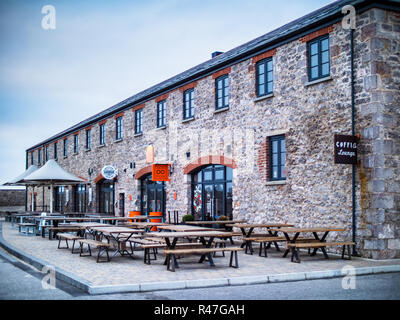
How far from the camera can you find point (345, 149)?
406 inches

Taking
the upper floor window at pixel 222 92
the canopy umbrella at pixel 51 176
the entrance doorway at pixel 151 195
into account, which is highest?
the upper floor window at pixel 222 92

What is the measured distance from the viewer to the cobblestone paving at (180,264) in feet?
25.4

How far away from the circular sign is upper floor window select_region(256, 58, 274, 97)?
33.4 feet

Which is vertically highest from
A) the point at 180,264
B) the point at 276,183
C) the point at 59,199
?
the point at 276,183

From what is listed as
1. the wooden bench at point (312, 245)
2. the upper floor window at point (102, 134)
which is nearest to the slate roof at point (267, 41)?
the upper floor window at point (102, 134)

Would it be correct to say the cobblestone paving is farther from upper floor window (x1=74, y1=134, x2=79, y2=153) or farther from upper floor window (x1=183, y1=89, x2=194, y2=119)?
upper floor window (x1=74, y1=134, x2=79, y2=153)


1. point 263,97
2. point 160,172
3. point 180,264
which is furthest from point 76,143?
point 180,264

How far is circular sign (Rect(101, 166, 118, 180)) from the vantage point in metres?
21.7

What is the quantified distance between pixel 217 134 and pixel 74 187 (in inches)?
652

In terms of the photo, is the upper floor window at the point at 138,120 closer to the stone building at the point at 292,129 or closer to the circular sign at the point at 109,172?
the stone building at the point at 292,129

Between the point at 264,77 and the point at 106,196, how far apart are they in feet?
44.4

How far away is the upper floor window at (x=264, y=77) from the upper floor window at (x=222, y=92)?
1.61 m

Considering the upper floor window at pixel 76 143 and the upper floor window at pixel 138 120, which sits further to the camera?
the upper floor window at pixel 76 143

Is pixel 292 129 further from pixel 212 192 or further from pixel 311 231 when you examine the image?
pixel 212 192
